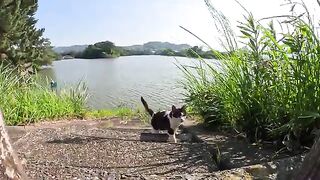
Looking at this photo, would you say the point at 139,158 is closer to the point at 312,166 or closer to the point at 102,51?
the point at 312,166

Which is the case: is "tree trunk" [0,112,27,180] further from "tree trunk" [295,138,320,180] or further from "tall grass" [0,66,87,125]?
"tall grass" [0,66,87,125]

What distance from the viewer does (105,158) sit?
2.20 metres

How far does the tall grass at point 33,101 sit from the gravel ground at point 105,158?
160cm

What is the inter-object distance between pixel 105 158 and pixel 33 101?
3088 mm

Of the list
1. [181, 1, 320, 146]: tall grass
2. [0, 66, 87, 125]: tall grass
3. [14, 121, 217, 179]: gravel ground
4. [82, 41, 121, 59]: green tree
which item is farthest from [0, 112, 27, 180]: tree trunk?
[82, 41, 121, 59]: green tree

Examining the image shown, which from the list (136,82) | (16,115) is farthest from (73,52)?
(16,115)

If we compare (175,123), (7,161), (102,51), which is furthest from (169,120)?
(102,51)

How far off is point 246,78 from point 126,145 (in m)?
0.90

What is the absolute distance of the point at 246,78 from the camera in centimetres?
241

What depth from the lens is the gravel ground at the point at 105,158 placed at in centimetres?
183

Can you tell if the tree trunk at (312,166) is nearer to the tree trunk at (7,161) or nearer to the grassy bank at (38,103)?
the tree trunk at (7,161)

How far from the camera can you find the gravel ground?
1.83 metres

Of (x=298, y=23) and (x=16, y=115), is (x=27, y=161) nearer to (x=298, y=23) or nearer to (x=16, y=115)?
(x=298, y=23)

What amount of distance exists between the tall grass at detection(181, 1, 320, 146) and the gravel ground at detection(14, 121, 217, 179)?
0.40 metres
